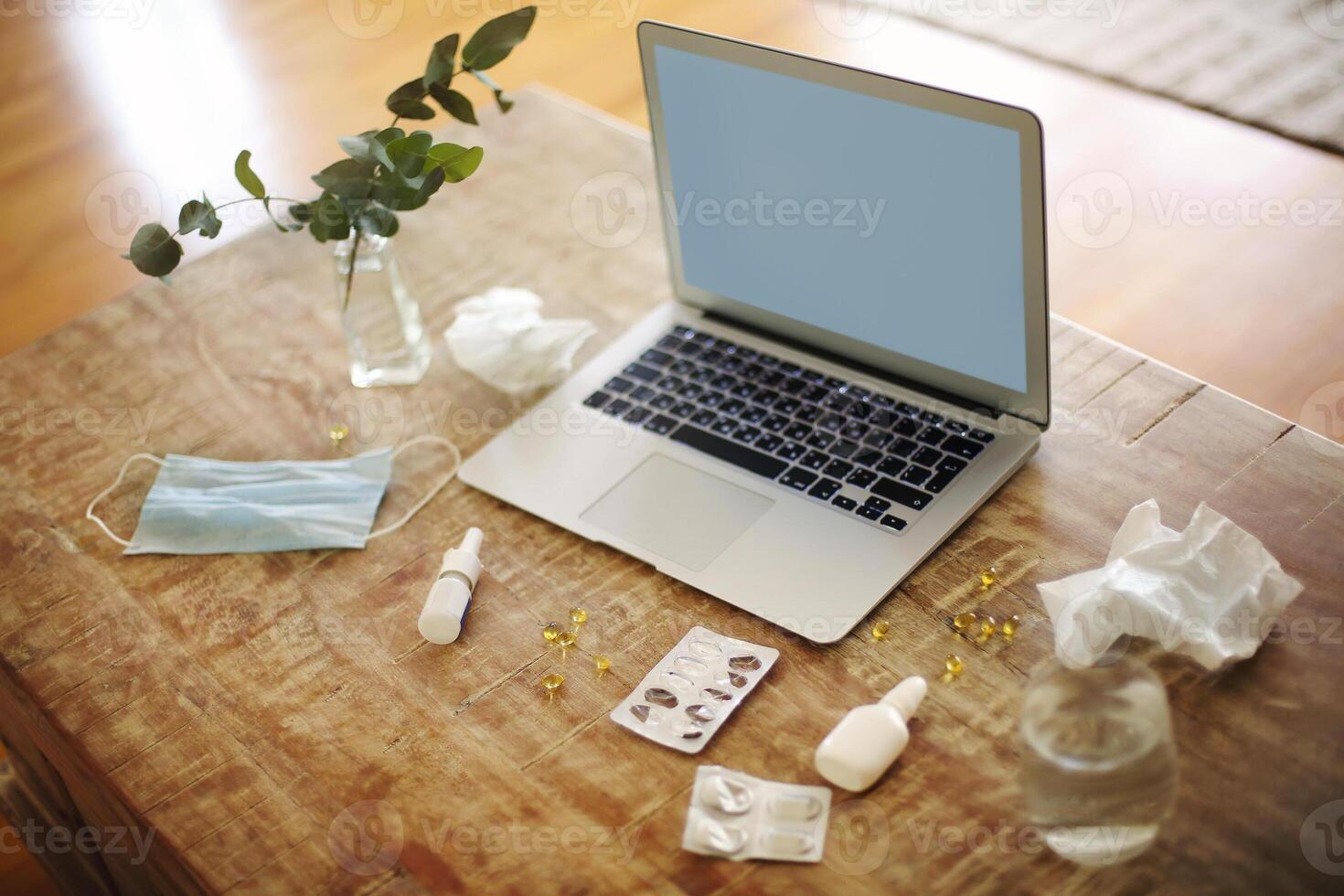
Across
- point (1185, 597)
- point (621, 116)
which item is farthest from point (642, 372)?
point (621, 116)

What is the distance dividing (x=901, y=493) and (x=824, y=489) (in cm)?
6

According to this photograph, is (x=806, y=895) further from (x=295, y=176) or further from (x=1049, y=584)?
(x=295, y=176)

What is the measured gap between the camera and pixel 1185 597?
0.93 m

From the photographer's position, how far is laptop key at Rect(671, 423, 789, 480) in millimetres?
1117

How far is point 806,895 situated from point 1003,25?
1.82 metres

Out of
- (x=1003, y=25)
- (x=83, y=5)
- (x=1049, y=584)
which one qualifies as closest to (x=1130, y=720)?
(x=1049, y=584)

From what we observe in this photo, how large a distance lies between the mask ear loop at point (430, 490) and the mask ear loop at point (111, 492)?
22 centimetres

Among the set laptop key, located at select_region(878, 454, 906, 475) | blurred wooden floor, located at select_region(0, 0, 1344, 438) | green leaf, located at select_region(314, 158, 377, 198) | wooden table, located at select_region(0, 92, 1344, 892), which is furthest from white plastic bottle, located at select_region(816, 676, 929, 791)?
blurred wooden floor, located at select_region(0, 0, 1344, 438)

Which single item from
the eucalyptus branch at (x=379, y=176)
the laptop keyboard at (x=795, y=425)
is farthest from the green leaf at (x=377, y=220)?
the laptop keyboard at (x=795, y=425)

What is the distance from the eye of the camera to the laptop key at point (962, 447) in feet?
3.56

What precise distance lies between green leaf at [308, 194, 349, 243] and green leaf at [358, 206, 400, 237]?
0.02 m

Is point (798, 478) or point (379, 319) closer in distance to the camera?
point (798, 478)

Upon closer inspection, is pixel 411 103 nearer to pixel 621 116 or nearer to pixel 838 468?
pixel 838 468

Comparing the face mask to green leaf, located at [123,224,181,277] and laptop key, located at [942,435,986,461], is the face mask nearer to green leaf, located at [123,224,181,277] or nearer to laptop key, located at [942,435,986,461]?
green leaf, located at [123,224,181,277]
